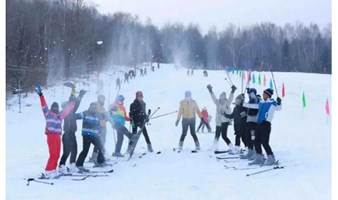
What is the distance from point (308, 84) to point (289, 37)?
50257 mm

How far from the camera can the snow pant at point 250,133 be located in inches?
360

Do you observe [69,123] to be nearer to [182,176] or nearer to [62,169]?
[62,169]

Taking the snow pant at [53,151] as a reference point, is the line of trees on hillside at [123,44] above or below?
above

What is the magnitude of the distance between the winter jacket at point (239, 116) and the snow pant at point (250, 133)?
0.39 meters

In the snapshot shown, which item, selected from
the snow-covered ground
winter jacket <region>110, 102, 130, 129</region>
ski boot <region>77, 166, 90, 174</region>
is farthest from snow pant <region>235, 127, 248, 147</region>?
ski boot <region>77, 166, 90, 174</region>

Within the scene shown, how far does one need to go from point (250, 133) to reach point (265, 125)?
2.48 ft

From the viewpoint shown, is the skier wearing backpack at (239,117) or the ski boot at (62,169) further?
the skier wearing backpack at (239,117)

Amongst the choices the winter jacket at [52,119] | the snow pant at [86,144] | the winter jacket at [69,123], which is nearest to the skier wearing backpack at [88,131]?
the snow pant at [86,144]

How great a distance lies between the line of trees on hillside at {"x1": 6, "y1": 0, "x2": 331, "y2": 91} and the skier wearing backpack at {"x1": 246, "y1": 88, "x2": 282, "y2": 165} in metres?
4.92

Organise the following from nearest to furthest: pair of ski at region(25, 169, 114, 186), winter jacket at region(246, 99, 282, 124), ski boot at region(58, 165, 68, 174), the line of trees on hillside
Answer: pair of ski at region(25, 169, 114, 186)
ski boot at region(58, 165, 68, 174)
winter jacket at region(246, 99, 282, 124)
the line of trees on hillside

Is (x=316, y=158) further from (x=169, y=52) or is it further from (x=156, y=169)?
(x=169, y=52)

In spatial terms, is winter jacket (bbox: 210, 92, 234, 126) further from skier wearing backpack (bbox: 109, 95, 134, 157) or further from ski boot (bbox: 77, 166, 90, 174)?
ski boot (bbox: 77, 166, 90, 174)

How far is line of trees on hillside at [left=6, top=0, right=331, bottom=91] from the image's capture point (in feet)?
109

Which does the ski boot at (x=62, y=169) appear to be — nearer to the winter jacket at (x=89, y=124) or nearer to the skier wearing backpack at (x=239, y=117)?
the winter jacket at (x=89, y=124)
